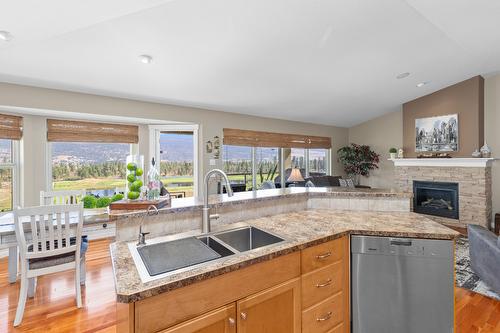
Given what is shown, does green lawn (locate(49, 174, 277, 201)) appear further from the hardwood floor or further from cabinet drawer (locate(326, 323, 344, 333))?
cabinet drawer (locate(326, 323, 344, 333))

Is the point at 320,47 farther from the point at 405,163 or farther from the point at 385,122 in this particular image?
the point at 385,122

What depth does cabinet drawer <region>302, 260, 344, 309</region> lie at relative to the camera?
1.47 m

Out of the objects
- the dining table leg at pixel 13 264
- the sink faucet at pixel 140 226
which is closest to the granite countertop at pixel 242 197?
the sink faucet at pixel 140 226

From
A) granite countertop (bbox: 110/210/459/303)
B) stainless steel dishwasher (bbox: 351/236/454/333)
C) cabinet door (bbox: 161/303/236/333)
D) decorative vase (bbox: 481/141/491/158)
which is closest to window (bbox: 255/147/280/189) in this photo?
granite countertop (bbox: 110/210/459/303)

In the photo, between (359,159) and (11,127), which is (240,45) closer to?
(11,127)

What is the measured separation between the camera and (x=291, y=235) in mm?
1609

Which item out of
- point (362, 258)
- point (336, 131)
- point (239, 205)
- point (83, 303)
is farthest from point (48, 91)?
point (336, 131)

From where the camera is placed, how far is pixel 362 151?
23.4 ft

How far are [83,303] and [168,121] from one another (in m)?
3.00

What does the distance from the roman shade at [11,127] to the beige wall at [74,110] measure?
0.30 feet

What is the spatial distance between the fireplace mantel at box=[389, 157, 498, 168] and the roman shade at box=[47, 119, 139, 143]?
579cm

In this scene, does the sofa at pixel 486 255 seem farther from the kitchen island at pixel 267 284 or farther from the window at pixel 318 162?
the window at pixel 318 162

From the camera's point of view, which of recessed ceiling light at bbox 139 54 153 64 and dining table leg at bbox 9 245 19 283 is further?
recessed ceiling light at bbox 139 54 153 64

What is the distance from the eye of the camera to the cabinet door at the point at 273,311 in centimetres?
122
